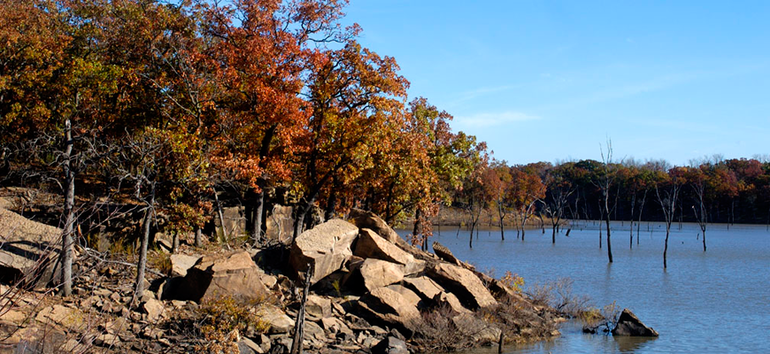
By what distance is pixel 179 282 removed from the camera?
19.9m

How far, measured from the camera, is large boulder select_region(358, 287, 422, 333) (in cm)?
2022

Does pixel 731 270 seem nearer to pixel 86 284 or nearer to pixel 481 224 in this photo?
pixel 86 284

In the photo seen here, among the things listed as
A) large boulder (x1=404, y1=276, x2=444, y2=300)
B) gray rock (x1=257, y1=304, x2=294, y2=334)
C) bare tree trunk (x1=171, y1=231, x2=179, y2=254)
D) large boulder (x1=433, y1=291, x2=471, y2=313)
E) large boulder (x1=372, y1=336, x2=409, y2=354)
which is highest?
bare tree trunk (x1=171, y1=231, x2=179, y2=254)

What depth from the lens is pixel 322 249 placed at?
873 inches

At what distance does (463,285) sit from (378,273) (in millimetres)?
3262

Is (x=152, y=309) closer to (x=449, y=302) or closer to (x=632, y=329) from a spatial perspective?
(x=449, y=302)

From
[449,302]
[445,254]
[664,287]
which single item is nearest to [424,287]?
[449,302]

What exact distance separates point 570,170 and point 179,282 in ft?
443

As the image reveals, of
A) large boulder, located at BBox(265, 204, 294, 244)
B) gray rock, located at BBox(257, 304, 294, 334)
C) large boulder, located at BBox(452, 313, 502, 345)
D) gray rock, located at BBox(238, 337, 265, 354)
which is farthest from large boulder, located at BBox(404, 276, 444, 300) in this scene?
large boulder, located at BBox(265, 204, 294, 244)

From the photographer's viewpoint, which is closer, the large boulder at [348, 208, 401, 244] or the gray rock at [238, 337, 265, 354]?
the gray rock at [238, 337, 265, 354]

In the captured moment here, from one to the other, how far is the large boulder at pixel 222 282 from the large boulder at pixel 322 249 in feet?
7.11

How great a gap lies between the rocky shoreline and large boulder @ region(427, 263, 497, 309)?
4 centimetres

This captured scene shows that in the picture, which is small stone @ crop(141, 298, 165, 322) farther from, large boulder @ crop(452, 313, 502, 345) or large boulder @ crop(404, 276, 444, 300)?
large boulder @ crop(452, 313, 502, 345)

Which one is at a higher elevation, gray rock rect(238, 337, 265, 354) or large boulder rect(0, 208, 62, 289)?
large boulder rect(0, 208, 62, 289)
